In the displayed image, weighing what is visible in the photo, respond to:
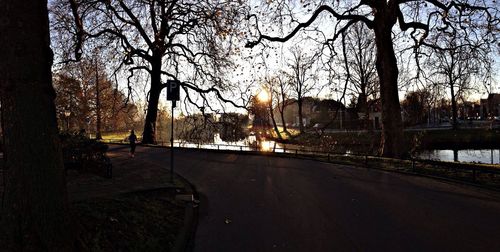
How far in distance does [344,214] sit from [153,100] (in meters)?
24.1

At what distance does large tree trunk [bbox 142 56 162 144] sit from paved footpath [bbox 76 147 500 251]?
17.4 meters

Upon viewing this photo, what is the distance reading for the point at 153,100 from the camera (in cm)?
2883

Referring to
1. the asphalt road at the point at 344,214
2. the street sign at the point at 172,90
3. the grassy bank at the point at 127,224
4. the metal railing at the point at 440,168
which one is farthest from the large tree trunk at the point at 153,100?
the grassy bank at the point at 127,224

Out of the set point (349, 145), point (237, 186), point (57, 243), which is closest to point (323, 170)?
point (237, 186)

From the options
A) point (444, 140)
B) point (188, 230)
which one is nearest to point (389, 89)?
Result: point (188, 230)

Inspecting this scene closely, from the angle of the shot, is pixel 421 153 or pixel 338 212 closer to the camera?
pixel 338 212

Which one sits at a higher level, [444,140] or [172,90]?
[172,90]

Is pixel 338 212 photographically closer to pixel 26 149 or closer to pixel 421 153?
pixel 26 149

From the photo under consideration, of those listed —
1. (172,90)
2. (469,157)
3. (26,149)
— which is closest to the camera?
(26,149)

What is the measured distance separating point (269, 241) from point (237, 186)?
470 centimetres

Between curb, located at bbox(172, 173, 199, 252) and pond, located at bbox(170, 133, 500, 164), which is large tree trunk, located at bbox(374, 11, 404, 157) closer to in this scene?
pond, located at bbox(170, 133, 500, 164)

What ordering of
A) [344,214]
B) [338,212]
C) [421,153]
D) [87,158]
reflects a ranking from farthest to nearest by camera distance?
1. [421,153]
2. [87,158]
3. [338,212]
4. [344,214]

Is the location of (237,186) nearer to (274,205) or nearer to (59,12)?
(274,205)

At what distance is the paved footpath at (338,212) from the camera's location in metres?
5.48
